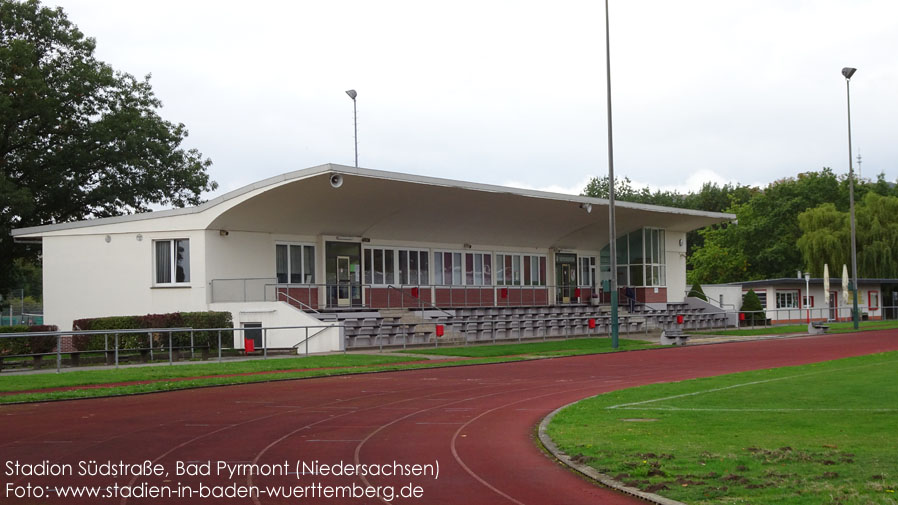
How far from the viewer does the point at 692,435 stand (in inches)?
505

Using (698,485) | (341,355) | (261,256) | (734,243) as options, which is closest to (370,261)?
(261,256)

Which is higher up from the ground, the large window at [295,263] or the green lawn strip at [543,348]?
the large window at [295,263]

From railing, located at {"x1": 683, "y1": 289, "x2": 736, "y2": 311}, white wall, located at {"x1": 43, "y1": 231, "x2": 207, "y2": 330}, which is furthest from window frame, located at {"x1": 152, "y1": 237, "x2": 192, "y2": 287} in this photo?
railing, located at {"x1": 683, "y1": 289, "x2": 736, "y2": 311}

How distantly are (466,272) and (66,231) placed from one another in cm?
1898

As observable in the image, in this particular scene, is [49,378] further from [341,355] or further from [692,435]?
[692,435]

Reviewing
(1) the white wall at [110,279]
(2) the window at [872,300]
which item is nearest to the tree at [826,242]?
(2) the window at [872,300]

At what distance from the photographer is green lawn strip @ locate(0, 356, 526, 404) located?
1916cm

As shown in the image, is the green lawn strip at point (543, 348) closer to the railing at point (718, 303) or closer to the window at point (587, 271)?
the window at point (587, 271)

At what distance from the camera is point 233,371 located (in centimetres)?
2570

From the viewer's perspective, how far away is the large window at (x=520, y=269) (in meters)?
49.8

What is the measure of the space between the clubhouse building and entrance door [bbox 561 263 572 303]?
339 cm

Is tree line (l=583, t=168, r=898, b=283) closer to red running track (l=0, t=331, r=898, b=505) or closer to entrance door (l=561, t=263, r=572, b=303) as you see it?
entrance door (l=561, t=263, r=572, b=303)

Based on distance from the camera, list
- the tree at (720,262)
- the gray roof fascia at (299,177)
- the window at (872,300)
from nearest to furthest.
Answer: the gray roof fascia at (299,177), the window at (872,300), the tree at (720,262)

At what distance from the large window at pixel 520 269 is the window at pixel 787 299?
2017cm
